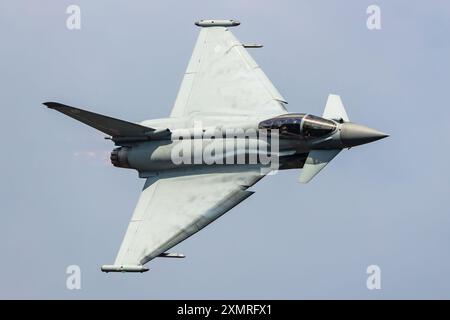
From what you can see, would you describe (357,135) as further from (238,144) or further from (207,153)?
(207,153)

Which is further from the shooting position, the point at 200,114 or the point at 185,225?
the point at 200,114

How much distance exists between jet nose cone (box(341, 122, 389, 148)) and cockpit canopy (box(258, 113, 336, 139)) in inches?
21.6

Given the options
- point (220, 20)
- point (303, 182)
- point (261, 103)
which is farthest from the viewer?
point (220, 20)

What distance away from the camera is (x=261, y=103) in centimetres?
6309

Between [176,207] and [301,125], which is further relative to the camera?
[176,207]

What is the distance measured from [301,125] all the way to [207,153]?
4.06 m

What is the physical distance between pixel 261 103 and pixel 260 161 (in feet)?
12.1

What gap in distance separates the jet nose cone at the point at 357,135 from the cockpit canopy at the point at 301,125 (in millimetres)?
548

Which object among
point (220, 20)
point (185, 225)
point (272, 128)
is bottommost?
point (185, 225)

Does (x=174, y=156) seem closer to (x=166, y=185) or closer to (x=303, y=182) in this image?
(x=166, y=185)

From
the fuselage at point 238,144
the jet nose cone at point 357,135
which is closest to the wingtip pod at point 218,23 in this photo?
the fuselage at point 238,144

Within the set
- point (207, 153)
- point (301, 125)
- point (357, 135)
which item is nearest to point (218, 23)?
point (207, 153)

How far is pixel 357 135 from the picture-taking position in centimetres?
5944

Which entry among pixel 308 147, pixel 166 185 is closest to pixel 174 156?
pixel 166 185
